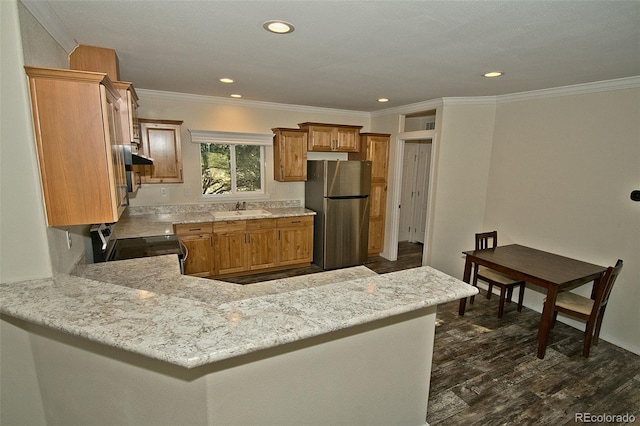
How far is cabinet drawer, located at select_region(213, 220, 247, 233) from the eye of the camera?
160 inches

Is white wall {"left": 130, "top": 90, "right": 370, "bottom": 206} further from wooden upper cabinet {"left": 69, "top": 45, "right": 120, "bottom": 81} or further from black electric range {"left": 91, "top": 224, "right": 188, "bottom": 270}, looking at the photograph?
wooden upper cabinet {"left": 69, "top": 45, "right": 120, "bottom": 81}

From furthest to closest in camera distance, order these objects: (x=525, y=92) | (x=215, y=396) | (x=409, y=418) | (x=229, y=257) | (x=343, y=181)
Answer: (x=343, y=181) < (x=229, y=257) < (x=525, y=92) < (x=409, y=418) < (x=215, y=396)

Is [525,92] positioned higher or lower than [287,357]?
higher

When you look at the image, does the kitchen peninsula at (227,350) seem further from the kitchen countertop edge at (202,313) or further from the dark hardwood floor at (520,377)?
the dark hardwood floor at (520,377)

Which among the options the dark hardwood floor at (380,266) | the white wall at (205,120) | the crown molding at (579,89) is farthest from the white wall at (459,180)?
the white wall at (205,120)

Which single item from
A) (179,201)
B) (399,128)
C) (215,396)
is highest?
(399,128)

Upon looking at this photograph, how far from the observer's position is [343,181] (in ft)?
15.2

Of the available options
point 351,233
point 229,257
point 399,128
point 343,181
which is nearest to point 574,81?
point 399,128

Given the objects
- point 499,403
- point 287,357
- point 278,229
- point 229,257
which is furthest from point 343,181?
point 287,357

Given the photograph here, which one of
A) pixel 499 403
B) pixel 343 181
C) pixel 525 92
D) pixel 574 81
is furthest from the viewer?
pixel 343 181

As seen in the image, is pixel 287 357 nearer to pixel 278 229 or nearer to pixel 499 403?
pixel 499 403

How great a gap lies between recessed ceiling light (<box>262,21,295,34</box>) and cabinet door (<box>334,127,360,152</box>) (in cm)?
311

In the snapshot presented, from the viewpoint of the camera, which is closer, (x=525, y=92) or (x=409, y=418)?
(x=409, y=418)

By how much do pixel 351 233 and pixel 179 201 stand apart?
256 cm
